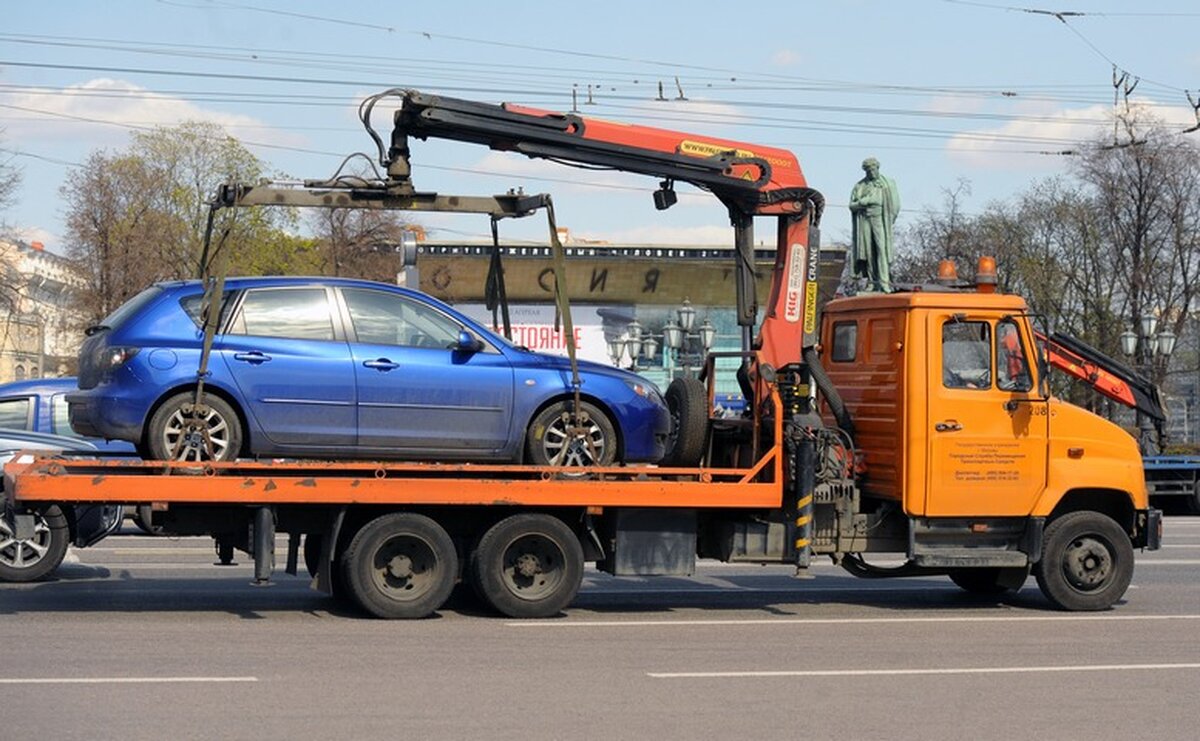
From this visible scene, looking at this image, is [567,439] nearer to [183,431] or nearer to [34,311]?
[183,431]

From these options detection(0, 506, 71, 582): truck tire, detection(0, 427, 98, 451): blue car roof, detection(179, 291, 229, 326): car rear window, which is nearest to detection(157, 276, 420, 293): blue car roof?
detection(179, 291, 229, 326): car rear window

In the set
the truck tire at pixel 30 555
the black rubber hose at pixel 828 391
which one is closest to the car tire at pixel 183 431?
the truck tire at pixel 30 555

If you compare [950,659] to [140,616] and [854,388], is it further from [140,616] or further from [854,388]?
[140,616]

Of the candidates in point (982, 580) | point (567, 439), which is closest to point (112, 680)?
point (567, 439)

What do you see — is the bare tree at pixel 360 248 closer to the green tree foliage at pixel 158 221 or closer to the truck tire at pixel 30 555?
the green tree foliage at pixel 158 221

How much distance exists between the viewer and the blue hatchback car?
11.5m

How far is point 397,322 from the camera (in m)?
12.2

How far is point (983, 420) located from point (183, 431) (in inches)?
240

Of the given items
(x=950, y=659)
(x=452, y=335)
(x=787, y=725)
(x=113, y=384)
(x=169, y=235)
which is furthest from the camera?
(x=169, y=235)

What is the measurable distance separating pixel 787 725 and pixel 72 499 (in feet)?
17.5

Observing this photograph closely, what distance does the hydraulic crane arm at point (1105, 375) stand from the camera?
16.8 m

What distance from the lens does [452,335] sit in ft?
40.1

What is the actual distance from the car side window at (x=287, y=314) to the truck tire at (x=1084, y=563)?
6.01 metres

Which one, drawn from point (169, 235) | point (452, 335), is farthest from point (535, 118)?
point (169, 235)
